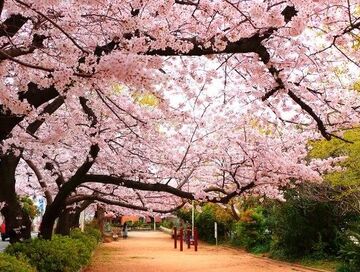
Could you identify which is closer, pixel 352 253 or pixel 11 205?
pixel 11 205

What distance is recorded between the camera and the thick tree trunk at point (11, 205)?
11.0 meters

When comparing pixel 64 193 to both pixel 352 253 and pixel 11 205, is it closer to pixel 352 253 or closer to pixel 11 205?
pixel 11 205

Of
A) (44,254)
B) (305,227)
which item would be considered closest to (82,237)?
(305,227)

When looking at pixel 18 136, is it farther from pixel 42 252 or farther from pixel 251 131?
pixel 251 131

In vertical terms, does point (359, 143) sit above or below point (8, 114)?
above

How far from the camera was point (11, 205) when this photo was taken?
1173 centimetres

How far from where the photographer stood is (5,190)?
11297 millimetres

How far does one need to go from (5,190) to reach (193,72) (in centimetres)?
545

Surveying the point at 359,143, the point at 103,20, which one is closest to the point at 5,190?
the point at 103,20

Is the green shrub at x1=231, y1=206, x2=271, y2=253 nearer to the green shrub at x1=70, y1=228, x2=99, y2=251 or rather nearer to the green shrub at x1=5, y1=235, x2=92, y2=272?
the green shrub at x1=70, y1=228, x2=99, y2=251

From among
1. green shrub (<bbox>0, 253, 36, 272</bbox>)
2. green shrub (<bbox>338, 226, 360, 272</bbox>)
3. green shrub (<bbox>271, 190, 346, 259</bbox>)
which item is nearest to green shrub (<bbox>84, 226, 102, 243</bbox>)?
green shrub (<bbox>271, 190, 346, 259</bbox>)

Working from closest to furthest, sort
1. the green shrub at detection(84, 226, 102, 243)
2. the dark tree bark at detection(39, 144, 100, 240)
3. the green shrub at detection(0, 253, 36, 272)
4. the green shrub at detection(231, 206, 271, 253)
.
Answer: the green shrub at detection(0, 253, 36, 272) → the dark tree bark at detection(39, 144, 100, 240) → the green shrub at detection(231, 206, 271, 253) → the green shrub at detection(84, 226, 102, 243)

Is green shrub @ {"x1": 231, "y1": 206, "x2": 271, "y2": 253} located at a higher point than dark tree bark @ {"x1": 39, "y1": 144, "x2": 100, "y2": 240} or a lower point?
higher

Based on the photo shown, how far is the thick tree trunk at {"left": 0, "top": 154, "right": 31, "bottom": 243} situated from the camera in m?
11.0
